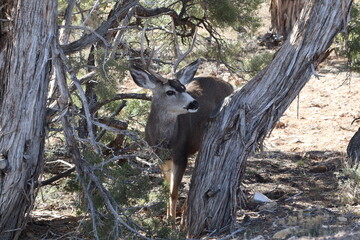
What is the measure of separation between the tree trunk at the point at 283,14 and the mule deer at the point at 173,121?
7731mm

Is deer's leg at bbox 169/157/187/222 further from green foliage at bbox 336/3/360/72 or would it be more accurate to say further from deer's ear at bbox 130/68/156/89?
green foliage at bbox 336/3/360/72

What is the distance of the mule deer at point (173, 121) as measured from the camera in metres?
8.48

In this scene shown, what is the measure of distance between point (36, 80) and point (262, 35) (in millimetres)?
13831

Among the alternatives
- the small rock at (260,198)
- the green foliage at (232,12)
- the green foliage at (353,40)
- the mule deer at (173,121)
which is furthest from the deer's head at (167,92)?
the green foliage at (353,40)

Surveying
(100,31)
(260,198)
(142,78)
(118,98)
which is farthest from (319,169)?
(100,31)

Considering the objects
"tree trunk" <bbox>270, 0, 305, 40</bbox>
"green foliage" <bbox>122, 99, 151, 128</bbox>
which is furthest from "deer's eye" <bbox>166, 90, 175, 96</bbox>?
"tree trunk" <bbox>270, 0, 305, 40</bbox>

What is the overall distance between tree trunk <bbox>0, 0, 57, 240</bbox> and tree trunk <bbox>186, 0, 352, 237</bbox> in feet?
6.37

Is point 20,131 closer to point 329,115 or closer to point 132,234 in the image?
point 132,234

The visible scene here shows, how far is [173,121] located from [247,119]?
5.51 ft

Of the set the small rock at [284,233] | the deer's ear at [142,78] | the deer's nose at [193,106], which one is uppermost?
the deer's ear at [142,78]

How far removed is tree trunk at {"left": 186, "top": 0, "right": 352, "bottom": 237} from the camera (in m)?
7.18

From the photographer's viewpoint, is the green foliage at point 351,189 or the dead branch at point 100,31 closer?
the dead branch at point 100,31

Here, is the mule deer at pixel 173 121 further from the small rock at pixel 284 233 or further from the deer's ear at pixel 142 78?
the small rock at pixel 284 233

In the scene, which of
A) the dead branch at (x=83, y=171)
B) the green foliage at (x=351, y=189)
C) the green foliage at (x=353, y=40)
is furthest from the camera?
the green foliage at (x=353, y=40)
